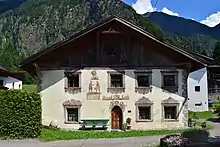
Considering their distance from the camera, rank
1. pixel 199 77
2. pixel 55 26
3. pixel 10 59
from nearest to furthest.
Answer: pixel 199 77 < pixel 10 59 < pixel 55 26

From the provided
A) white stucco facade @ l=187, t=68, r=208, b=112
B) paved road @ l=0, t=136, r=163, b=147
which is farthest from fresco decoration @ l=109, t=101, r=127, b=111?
white stucco facade @ l=187, t=68, r=208, b=112

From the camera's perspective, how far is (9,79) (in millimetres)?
60812

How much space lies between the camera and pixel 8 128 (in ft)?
76.9

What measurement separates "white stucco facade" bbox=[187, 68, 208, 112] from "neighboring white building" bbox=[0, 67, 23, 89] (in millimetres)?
24145

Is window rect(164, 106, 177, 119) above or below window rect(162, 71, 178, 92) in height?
below

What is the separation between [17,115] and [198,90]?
35886 millimetres

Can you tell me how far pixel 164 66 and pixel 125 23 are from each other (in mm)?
4339

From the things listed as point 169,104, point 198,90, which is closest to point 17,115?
point 169,104

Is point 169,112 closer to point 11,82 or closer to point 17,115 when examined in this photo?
point 17,115

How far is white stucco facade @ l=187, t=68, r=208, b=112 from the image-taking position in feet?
179

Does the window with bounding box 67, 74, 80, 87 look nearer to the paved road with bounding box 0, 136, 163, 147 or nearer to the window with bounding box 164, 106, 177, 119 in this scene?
the window with bounding box 164, 106, 177, 119

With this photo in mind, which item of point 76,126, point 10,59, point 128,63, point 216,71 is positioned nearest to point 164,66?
point 128,63

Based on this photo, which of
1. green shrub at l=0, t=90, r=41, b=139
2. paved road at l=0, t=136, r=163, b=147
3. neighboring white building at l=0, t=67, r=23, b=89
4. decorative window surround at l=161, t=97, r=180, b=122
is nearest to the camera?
paved road at l=0, t=136, r=163, b=147

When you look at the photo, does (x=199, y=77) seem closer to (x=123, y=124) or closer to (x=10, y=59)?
(x=123, y=124)
